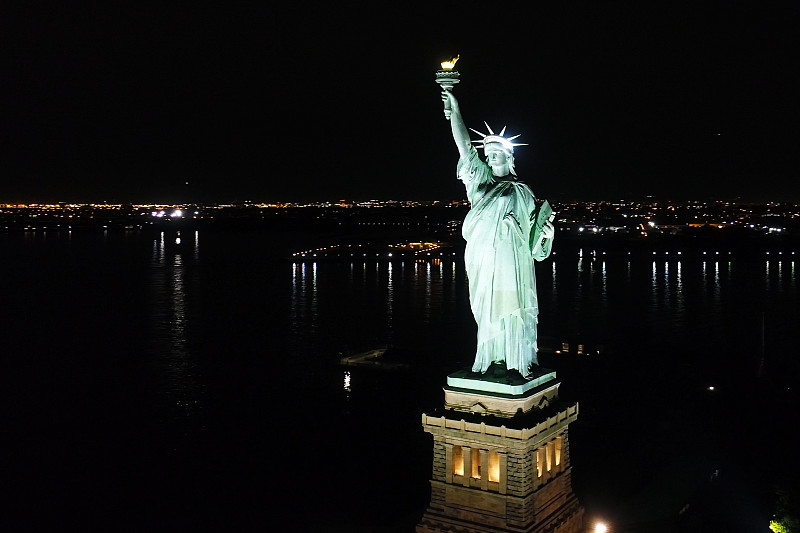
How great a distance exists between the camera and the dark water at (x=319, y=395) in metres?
31.8

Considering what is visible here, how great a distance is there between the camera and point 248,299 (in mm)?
93562

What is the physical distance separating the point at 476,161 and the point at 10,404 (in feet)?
141

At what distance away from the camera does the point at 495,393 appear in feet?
46.7

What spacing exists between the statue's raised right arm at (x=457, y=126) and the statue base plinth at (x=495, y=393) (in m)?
3.48

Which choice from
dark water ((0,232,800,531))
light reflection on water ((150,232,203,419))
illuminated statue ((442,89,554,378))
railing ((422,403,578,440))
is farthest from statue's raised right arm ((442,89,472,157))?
light reflection on water ((150,232,203,419))

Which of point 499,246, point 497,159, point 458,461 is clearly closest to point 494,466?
point 458,461

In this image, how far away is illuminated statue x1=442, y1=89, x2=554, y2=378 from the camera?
14.5m

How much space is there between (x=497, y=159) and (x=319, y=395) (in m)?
35.5

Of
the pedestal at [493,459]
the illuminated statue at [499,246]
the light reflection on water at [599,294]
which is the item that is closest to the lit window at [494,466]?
the pedestal at [493,459]

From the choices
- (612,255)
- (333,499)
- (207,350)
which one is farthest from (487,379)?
(612,255)

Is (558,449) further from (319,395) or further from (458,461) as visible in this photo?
(319,395)

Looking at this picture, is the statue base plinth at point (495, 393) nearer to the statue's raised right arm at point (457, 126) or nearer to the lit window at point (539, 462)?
the lit window at point (539, 462)

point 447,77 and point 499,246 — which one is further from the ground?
point 447,77

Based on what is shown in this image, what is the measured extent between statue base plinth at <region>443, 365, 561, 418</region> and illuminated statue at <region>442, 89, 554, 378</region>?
9.5 inches
